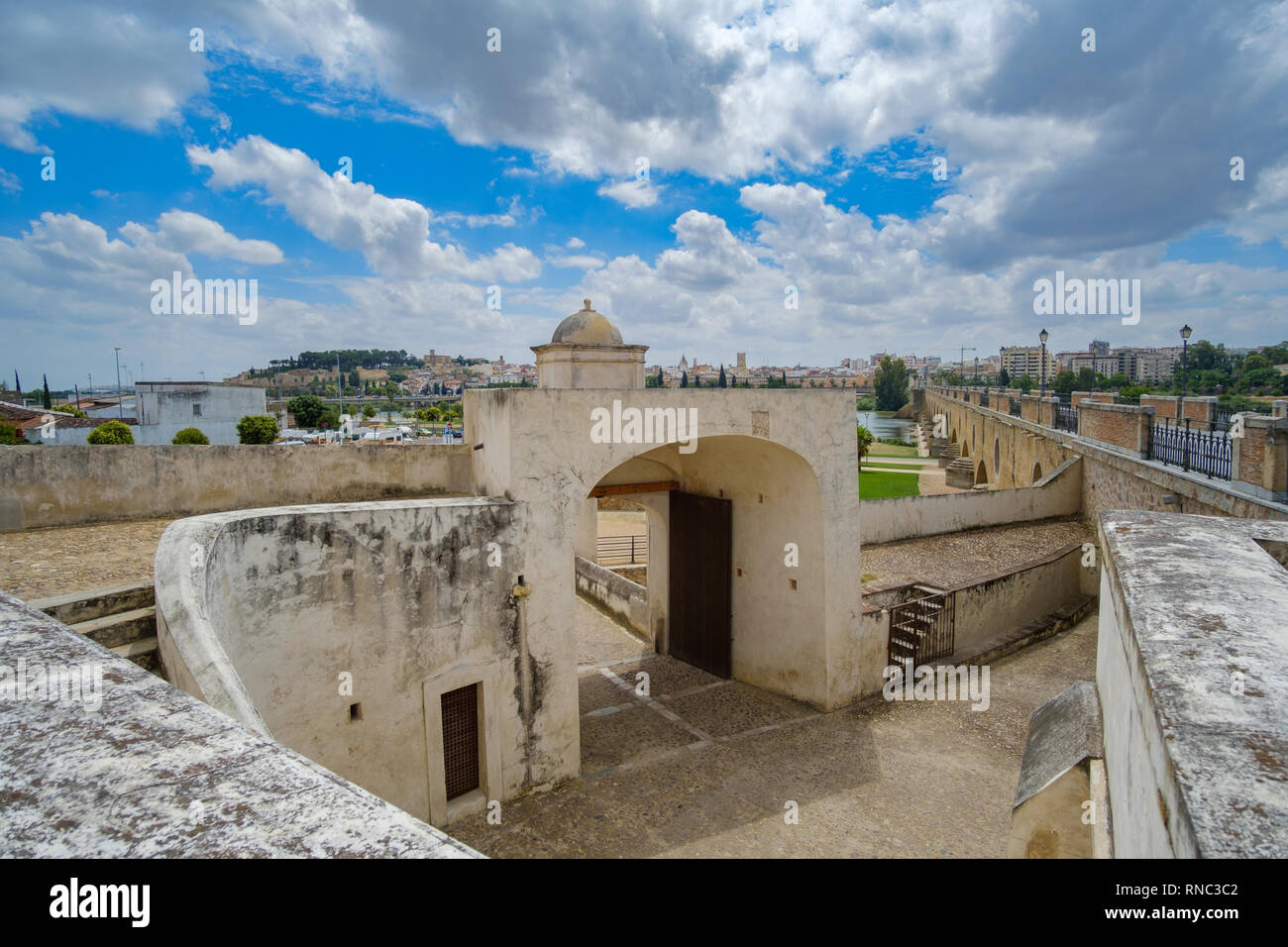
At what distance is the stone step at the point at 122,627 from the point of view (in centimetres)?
575

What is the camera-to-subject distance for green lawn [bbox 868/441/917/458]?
57.1m

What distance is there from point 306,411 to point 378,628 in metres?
52.9

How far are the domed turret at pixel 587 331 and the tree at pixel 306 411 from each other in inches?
1781

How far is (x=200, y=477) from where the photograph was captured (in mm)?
10438

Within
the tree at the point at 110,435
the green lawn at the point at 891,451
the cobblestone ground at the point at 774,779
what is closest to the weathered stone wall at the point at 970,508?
the cobblestone ground at the point at 774,779

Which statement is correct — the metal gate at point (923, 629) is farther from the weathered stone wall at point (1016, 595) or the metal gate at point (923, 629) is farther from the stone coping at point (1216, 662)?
the stone coping at point (1216, 662)

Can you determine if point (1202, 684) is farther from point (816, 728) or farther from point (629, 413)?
→ point (816, 728)

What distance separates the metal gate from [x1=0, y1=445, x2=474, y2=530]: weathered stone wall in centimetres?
824

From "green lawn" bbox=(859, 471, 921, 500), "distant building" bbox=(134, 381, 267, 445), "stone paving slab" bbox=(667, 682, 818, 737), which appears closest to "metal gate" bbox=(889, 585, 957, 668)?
"stone paving slab" bbox=(667, 682, 818, 737)

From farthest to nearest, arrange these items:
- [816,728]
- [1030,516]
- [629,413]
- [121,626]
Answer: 1. [1030,516]
2. [816,728]
3. [629,413]
4. [121,626]

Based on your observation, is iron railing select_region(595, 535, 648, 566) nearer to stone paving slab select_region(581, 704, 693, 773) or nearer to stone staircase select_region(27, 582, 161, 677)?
stone paving slab select_region(581, 704, 693, 773)
